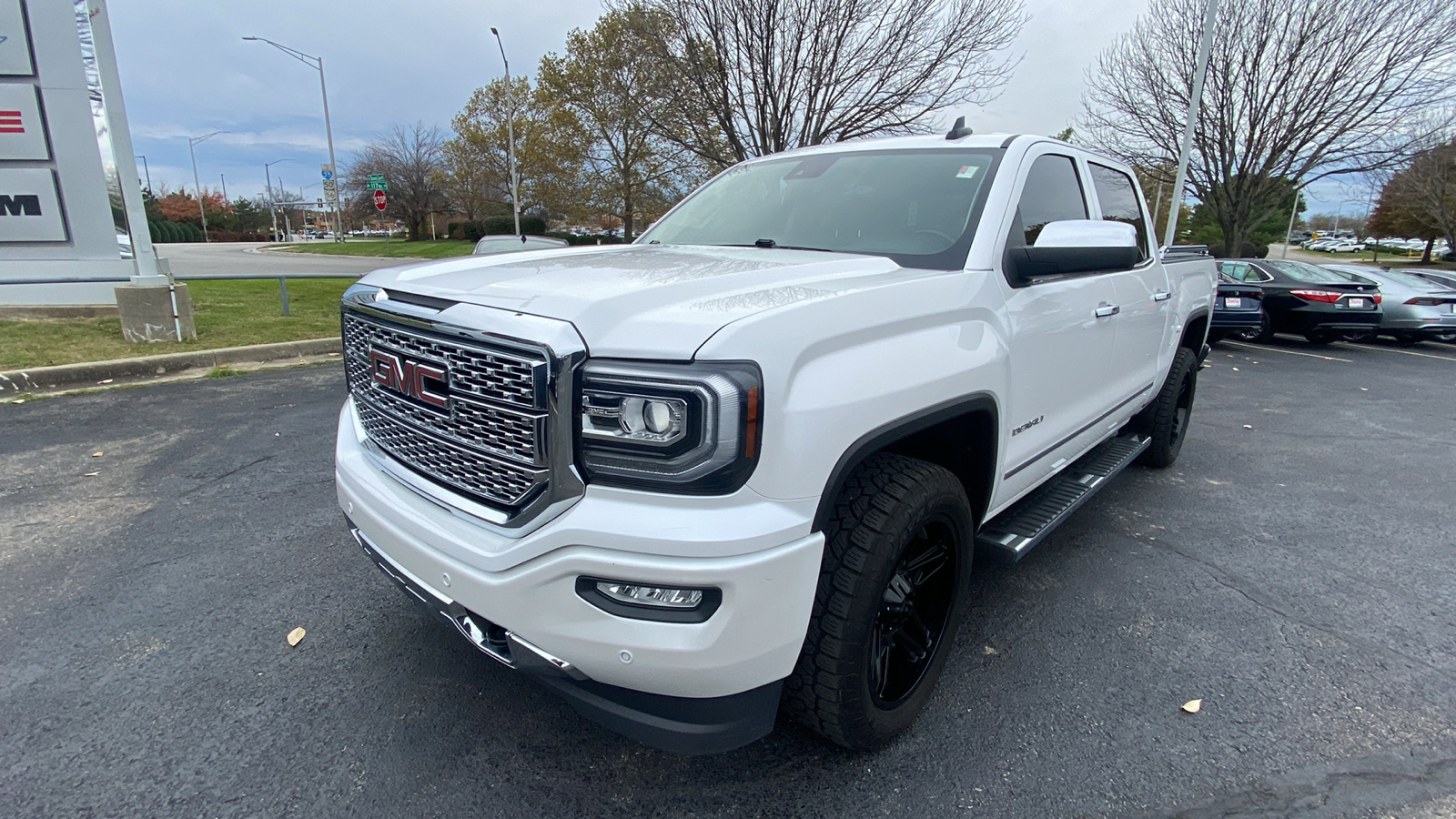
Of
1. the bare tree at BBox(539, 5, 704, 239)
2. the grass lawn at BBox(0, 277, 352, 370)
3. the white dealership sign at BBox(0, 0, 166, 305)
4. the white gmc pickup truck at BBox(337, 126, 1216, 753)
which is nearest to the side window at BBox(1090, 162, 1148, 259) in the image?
the white gmc pickup truck at BBox(337, 126, 1216, 753)

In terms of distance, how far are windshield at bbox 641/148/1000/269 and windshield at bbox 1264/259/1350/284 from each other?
13164 millimetres

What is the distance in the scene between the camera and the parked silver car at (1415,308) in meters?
12.5

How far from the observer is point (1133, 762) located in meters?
2.16

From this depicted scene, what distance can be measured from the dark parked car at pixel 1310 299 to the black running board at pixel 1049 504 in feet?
36.1

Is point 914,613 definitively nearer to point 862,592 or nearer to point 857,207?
point 862,592

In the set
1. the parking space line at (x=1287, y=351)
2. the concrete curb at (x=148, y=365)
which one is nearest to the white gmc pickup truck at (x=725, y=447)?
the concrete curb at (x=148, y=365)

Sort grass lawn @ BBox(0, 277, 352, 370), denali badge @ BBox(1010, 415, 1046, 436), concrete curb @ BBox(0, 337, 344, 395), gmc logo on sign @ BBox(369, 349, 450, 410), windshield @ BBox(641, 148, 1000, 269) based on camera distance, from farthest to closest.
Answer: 1. grass lawn @ BBox(0, 277, 352, 370)
2. concrete curb @ BBox(0, 337, 344, 395)
3. windshield @ BBox(641, 148, 1000, 269)
4. denali badge @ BBox(1010, 415, 1046, 436)
5. gmc logo on sign @ BBox(369, 349, 450, 410)

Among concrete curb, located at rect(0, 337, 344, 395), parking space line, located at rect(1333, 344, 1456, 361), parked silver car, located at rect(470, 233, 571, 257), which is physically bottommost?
parking space line, located at rect(1333, 344, 1456, 361)

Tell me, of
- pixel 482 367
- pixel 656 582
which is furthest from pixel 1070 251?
pixel 482 367

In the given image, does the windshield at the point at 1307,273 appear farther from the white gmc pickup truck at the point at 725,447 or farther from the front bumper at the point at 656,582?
the front bumper at the point at 656,582

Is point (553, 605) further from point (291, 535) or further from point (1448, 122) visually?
point (1448, 122)

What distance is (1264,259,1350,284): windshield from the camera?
1233 cm

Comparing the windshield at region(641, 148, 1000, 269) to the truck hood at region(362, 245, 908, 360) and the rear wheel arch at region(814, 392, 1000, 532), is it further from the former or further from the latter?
the rear wheel arch at region(814, 392, 1000, 532)

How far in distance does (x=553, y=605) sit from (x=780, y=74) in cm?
1521
